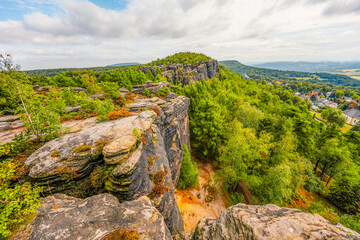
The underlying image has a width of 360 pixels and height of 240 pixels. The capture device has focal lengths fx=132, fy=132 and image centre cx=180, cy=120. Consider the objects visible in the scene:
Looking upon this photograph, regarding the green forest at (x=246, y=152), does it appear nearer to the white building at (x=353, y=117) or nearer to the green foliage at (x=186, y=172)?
the green foliage at (x=186, y=172)

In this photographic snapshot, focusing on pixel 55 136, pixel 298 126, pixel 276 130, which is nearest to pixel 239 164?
pixel 276 130

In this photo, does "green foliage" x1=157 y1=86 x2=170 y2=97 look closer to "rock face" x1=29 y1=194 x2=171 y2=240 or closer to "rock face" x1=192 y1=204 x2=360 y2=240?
"rock face" x1=29 y1=194 x2=171 y2=240

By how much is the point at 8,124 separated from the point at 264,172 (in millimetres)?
35146

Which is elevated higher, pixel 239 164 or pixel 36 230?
pixel 36 230

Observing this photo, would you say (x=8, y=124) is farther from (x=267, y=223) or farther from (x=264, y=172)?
(x=264, y=172)

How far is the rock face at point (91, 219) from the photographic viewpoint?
6789 millimetres

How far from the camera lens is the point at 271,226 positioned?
7.12 m

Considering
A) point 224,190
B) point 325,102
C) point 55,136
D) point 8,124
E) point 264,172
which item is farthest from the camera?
point 325,102

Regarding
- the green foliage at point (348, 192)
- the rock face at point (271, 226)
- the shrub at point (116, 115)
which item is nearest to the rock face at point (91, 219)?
the rock face at point (271, 226)

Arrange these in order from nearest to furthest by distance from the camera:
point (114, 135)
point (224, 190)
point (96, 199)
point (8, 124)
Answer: point (96, 199) < point (114, 135) < point (8, 124) < point (224, 190)

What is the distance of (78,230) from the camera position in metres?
7.00

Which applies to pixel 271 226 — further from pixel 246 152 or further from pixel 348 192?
pixel 348 192

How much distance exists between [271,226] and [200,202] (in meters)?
15.4

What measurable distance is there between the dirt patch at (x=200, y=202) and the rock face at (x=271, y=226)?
8.59 m
